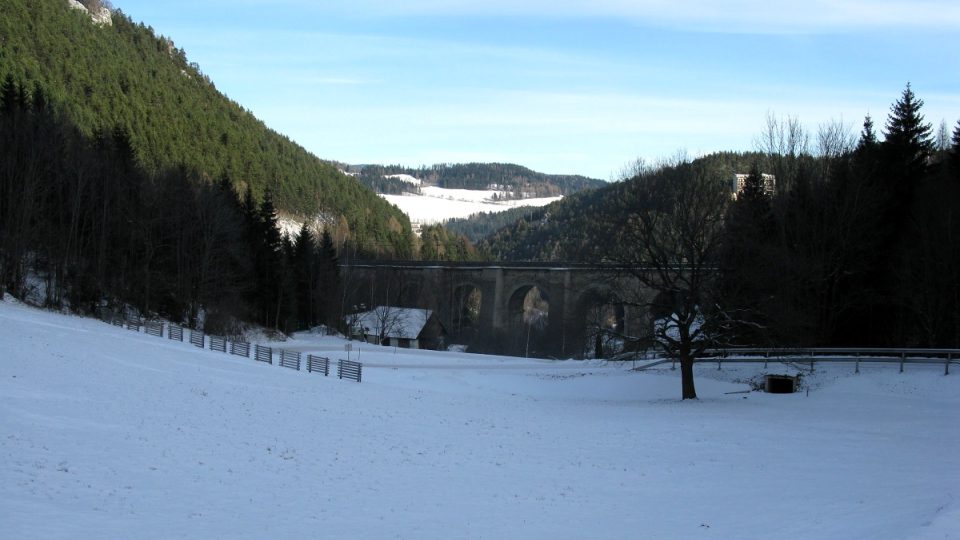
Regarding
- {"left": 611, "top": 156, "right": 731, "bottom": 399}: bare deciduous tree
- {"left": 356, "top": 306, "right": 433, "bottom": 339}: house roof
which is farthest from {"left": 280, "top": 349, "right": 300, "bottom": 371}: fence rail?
{"left": 356, "top": 306, "right": 433, "bottom": 339}: house roof

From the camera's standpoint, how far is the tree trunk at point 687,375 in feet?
102

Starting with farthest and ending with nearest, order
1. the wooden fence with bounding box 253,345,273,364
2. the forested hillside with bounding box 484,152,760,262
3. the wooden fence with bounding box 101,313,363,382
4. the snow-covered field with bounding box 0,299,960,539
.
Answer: the wooden fence with bounding box 253,345,273,364 → the wooden fence with bounding box 101,313,363,382 → the forested hillside with bounding box 484,152,760,262 → the snow-covered field with bounding box 0,299,960,539

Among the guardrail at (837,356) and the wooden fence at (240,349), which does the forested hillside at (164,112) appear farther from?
the guardrail at (837,356)

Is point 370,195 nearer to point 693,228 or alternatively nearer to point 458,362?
point 458,362

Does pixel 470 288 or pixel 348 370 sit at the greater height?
pixel 470 288

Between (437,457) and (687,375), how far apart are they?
15590mm

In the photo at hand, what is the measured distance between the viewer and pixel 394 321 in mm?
72562

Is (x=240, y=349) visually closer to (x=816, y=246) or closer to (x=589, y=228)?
(x=589, y=228)

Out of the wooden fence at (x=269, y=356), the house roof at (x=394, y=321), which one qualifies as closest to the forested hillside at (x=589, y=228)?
the wooden fence at (x=269, y=356)

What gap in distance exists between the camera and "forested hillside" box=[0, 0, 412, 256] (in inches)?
4274

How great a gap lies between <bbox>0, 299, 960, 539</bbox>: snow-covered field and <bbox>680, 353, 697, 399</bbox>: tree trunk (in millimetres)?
896

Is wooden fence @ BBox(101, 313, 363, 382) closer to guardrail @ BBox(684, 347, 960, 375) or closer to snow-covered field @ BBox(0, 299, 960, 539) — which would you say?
snow-covered field @ BBox(0, 299, 960, 539)

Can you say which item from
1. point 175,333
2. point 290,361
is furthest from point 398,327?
point 290,361

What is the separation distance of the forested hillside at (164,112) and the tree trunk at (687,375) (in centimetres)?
6385
